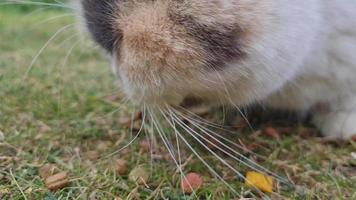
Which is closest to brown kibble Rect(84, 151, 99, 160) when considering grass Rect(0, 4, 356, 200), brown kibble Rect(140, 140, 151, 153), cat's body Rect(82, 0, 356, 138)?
grass Rect(0, 4, 356, 200)

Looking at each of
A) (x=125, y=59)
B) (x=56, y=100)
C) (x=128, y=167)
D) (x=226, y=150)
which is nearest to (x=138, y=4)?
(x=125, y=59)

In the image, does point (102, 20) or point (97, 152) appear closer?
point (102, 20)

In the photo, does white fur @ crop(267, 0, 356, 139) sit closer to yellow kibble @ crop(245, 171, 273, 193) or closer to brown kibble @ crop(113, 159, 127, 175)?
yellow kibble @ crop(245, 171, 273, 193)

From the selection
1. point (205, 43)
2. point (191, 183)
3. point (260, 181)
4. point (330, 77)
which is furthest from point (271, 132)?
point (205, 43)

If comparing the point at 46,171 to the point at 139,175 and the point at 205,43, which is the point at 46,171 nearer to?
the point at 139,175

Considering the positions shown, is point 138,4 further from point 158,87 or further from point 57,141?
point 57,141

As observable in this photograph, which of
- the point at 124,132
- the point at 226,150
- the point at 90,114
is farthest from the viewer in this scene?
the point at 90,114
